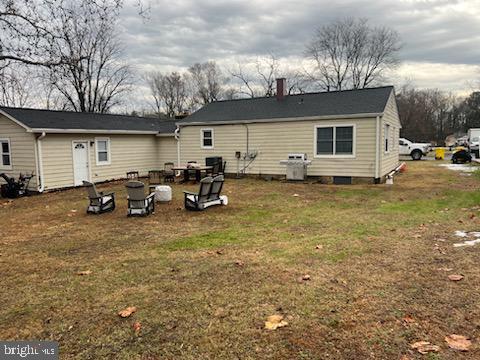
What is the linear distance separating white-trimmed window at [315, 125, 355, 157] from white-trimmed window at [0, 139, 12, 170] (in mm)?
12745

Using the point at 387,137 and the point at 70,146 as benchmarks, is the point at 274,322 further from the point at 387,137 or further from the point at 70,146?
the point at 387,137

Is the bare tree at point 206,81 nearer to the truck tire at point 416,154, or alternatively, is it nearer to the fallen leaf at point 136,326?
the truck tire at point 416,154

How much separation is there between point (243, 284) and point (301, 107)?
1307 cm

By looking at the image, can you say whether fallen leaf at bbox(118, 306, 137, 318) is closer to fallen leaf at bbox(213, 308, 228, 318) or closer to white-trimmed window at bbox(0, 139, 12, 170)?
fallen leaf at bbox(213, 308, 228, 318)

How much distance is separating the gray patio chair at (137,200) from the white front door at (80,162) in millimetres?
7624

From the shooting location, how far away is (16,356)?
2.81 m

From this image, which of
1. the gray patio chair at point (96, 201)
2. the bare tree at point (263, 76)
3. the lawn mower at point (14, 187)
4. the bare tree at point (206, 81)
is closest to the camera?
the gray patio chair at point (96, 201)

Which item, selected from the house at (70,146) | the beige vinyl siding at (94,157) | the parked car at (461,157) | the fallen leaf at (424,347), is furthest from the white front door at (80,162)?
the parked car at (461,157)

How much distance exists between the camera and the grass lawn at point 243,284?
9.39 ft

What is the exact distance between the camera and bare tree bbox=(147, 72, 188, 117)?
47312 mm

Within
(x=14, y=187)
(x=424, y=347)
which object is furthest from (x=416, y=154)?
(x=424, y=347)

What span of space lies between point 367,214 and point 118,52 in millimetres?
32384

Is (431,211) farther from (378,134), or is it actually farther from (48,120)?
(48,120)

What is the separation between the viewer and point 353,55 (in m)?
41.7
